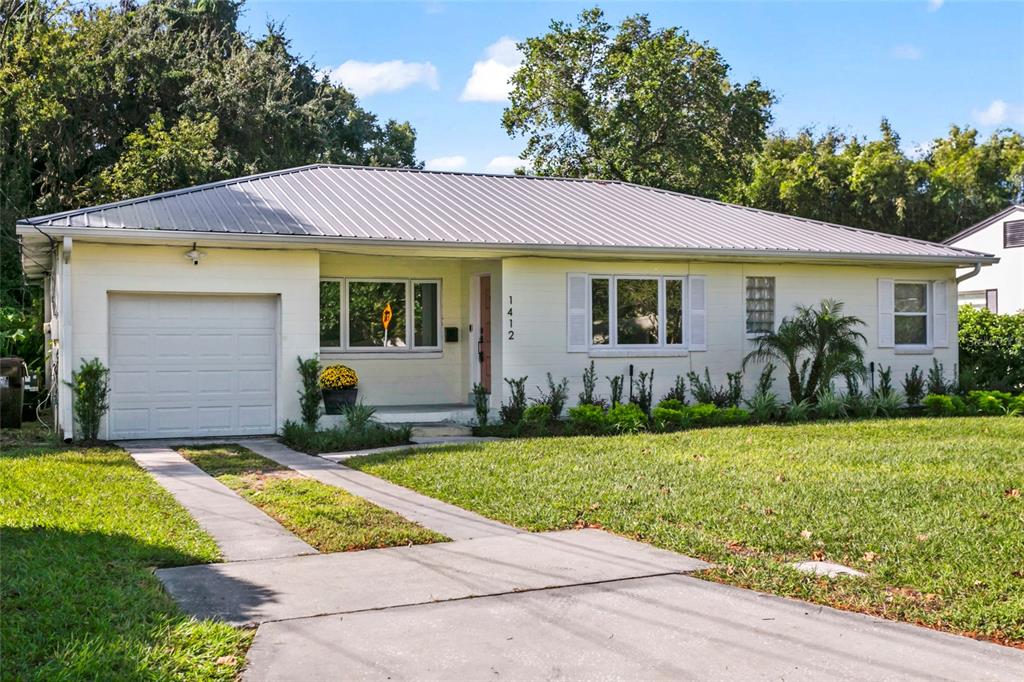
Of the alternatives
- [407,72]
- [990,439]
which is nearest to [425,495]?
[990,439]

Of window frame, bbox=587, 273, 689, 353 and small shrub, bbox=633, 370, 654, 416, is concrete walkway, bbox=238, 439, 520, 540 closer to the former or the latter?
window frame, bbox=587, 273, 689, 353

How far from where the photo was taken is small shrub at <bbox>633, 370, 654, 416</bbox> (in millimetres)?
15270

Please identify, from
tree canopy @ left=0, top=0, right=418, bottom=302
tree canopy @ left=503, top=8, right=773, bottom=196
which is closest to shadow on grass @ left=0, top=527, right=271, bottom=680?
tree canopy @ left=0, top=0, right=418, bottom=302

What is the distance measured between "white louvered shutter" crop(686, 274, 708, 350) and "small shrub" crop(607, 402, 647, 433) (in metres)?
2.56

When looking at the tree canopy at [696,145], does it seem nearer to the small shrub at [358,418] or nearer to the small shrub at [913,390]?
the small shrub at [913,390]

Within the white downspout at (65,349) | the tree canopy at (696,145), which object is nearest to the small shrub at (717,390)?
the white downspout at (65,349)

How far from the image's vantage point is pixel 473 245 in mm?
14023

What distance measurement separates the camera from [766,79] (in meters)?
33.5

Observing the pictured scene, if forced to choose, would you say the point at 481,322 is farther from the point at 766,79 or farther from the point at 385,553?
the point at 766,79

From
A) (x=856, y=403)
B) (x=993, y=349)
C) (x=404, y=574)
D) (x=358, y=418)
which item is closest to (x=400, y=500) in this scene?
(x=404, y=574)

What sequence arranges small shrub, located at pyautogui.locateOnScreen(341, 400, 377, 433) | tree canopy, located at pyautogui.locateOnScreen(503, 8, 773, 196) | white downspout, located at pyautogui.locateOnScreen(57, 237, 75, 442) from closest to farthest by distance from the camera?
white downspout, located at pyautogui.locateOnScreen(57, 237, 75, 442)
small shrub, located at pyautogui.locateOnScreen(341, 400, 377, 433)
tree canopy, located at pyautogui.locateOnScreen(503, 8, 773, 196)

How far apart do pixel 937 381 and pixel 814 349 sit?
121 inches

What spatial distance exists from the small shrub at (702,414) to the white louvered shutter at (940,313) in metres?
5.86

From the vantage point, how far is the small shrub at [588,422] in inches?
541
